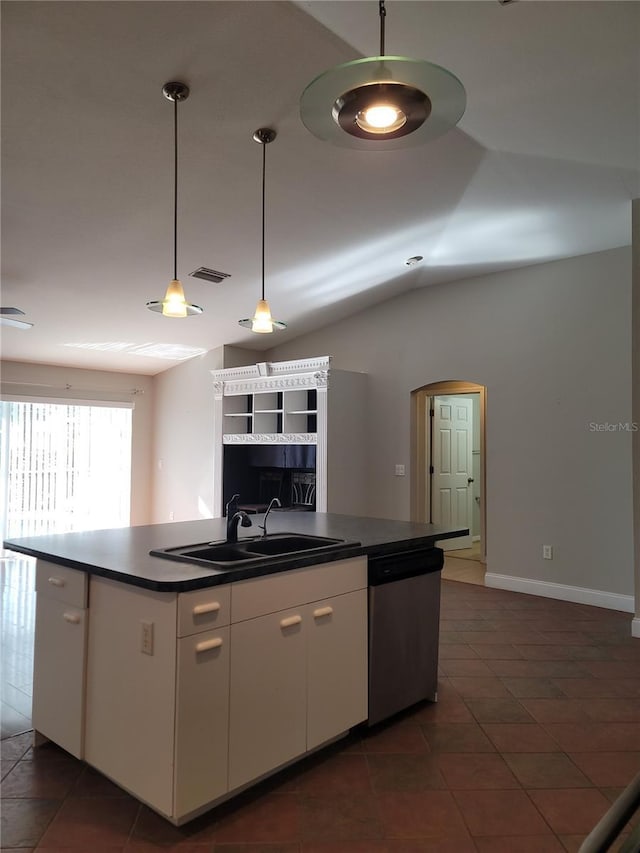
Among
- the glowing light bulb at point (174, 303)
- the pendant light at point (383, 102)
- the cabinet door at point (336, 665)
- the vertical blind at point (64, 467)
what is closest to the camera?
the pendant light at point (383, 102)

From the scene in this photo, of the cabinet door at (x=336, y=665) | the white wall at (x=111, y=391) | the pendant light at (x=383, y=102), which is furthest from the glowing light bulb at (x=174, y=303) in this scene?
the white wall at (x=111, y=391)

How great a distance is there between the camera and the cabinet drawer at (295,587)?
6.86ft

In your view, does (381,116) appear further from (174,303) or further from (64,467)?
(64,467)

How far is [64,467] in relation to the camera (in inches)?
290

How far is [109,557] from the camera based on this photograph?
2219 millimetres

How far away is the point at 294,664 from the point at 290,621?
0.18m

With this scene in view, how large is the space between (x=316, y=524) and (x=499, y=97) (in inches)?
96.5

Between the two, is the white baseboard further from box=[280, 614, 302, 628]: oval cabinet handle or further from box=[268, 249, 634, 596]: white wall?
box=[280, 614, 302, 628]: oval cabinet handle

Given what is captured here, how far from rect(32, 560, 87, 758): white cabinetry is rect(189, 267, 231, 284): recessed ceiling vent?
9.69 ft

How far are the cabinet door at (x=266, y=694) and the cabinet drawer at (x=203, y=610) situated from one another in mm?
97

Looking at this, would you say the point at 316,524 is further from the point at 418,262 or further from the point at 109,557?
the point at 418,262

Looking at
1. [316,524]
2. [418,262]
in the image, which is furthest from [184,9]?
[418,262]

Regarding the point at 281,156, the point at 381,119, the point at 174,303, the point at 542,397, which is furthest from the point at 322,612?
the point at 542,397

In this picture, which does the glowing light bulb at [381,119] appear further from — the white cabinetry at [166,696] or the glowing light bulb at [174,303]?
the white cabinetry at [166,696]
